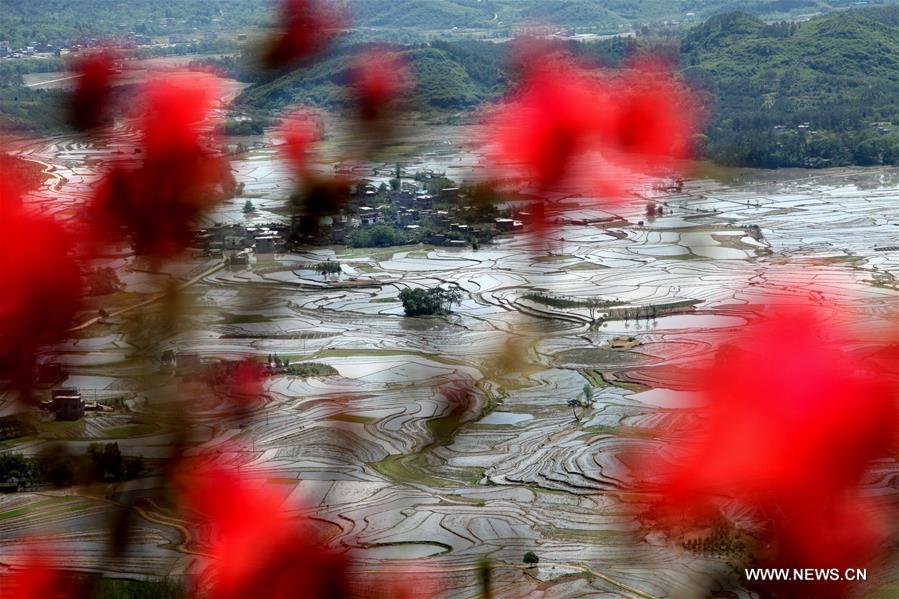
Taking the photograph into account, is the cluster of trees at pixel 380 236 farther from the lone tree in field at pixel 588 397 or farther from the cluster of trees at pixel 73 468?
the cluster of trees at pixel 73 468

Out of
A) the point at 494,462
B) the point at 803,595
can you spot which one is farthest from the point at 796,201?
the point at 803,595

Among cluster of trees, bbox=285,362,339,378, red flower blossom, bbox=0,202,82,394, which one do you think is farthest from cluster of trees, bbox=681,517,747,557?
cluster of trees, bbox=285,362,339,378

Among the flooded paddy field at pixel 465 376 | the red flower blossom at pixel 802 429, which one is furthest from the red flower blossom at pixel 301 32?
the red flower blossom at pixel 802 429

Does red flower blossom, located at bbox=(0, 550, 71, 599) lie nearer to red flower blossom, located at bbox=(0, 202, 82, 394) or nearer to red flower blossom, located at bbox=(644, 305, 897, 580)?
red flower blossom, located at bbox=(0, 202, 82, 394)

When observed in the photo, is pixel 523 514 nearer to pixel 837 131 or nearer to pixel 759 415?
pixel 759 415

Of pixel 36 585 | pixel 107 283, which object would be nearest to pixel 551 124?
pixel 107 283

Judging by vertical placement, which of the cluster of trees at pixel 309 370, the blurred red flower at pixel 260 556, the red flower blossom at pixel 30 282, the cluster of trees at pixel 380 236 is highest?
the red flower blossom at pixel 30 282

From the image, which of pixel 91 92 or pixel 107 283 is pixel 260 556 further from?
pixel 107 283
